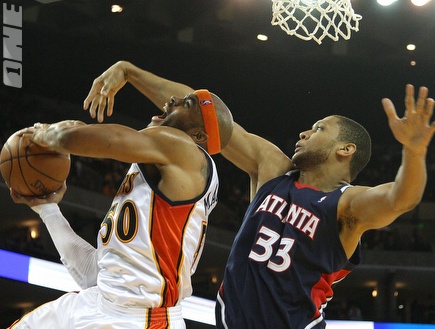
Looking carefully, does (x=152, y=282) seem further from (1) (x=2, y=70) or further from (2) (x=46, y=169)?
(1) (x=2, y=70)

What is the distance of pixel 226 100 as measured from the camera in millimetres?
11648

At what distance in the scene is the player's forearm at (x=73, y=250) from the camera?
10.3ft

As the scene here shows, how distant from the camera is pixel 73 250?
319 centimetres

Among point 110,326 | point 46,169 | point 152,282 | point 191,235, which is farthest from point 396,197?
point 46,169

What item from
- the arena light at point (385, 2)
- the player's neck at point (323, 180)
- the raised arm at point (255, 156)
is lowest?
the player's neck at point (323, 180)

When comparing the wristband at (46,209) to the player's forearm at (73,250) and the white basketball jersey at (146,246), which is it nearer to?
the player's forearm at (73,250)

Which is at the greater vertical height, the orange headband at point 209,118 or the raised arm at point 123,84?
the raised arm at point 123,84

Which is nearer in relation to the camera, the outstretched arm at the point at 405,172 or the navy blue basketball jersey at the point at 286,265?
the outstretched arm at the point at 405,172

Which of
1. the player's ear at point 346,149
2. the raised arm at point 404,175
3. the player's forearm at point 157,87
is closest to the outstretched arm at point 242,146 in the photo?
the player's forearm at point 157,87

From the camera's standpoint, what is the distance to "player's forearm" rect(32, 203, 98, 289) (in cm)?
315

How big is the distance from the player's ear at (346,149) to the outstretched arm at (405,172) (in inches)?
14.4

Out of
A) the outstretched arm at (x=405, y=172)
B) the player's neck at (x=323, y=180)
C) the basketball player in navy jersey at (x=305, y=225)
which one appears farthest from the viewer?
the player's neck at (x=323, y=180)

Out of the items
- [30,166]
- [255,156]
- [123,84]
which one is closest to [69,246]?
[30,166]

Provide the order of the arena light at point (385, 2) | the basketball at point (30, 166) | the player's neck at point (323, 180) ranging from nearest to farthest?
the basketball at point (30, 166)
the player's neck at point (323, 180)
the arena light at point (385, 2)
